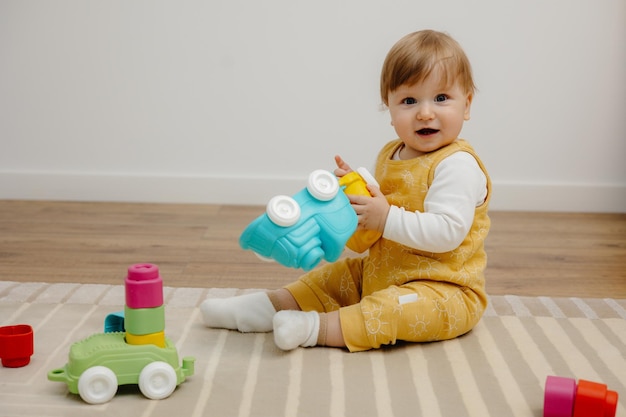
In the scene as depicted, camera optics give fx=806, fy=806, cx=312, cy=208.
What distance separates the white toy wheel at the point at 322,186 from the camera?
1.18 m

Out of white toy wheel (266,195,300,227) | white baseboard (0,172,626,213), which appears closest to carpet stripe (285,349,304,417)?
white toy wheel (266,195,300,227)

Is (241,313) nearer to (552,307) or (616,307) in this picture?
(552,307)

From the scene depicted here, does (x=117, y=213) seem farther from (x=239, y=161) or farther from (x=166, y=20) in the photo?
(x=166, y=20)

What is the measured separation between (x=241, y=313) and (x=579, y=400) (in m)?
0.56

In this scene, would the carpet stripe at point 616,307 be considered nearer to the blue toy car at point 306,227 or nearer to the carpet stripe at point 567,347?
the carpet stripe at point 567,347

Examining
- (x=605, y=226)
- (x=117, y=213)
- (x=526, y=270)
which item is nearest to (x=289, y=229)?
(x=526, y=270)

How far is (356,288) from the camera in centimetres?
141

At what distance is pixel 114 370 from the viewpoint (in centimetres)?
106

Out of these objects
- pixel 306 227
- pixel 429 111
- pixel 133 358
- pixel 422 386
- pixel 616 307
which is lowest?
pixel 616 307

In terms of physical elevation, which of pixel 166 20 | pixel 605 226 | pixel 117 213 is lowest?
pixel 605 226

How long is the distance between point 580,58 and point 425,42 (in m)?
A: 1.18

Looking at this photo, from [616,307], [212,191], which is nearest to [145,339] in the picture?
[616,307]

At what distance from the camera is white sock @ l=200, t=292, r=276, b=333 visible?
1.33 metres

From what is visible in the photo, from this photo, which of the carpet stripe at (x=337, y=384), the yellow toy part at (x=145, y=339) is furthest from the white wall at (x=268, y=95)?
the yellow toy part at (x=145, y=339)
